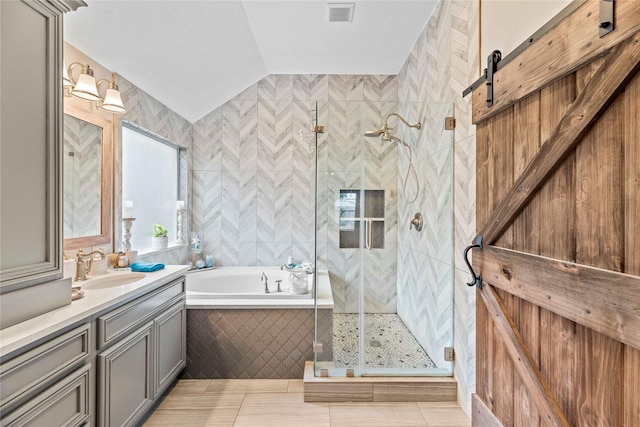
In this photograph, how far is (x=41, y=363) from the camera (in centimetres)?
113

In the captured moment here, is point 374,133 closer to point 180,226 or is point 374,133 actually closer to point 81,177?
point 81,177

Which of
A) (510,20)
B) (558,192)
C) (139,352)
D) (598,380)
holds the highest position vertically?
(510,20)

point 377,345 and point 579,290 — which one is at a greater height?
point 579,290

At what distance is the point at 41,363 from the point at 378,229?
1.97 meters

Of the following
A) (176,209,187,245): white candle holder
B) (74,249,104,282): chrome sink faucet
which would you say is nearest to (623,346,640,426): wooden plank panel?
(74,249,104,282): chrome sink faucet

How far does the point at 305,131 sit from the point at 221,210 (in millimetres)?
1393

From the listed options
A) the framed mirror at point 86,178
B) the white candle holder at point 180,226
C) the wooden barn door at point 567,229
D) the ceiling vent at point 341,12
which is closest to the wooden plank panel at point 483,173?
the wooden barn door at point 567,229

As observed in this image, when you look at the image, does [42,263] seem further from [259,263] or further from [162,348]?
[259,263]

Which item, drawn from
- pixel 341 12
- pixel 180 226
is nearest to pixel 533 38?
pixel 341 12

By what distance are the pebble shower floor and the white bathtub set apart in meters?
0.22

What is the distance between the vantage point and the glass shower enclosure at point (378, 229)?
7.57 ft

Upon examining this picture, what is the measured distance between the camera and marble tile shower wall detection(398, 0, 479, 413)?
194cm

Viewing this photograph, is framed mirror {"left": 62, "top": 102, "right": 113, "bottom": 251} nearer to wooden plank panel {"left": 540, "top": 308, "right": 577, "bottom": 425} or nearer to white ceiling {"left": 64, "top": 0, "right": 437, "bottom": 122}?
white ceiling {"left": 64, "top": 0, "right": 437, "bottom": 122}

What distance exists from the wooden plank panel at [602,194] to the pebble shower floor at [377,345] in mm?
1623
